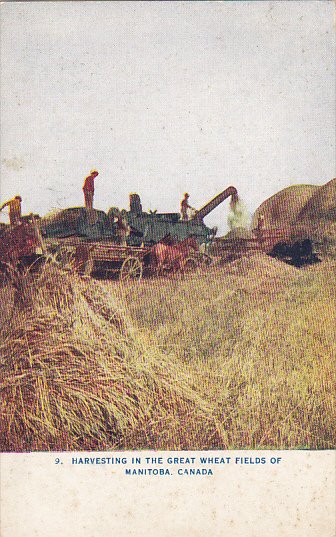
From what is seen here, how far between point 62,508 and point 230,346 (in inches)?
59.9

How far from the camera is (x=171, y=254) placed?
442 centimetres

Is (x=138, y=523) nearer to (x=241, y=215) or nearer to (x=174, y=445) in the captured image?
(x=174, y=445)

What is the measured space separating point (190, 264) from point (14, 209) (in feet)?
4.75

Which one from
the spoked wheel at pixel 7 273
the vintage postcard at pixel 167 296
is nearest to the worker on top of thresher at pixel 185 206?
the vintage postcard at pixel 167 296

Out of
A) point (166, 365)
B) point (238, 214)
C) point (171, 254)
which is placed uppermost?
point (238, 214)

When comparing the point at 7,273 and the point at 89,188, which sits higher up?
Answer: the point at 89,188

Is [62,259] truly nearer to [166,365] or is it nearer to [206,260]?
[166,365]

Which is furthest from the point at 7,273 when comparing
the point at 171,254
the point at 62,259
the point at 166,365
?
the point at 171,254

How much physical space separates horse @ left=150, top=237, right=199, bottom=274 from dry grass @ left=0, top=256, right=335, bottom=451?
29 cm

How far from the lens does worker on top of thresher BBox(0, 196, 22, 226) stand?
3.75 metres

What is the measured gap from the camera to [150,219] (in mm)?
4172

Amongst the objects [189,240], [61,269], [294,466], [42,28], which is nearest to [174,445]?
[294,466]

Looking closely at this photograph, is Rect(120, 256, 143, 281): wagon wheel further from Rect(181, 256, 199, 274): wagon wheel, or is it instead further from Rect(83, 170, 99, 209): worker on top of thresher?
Rect(83, 170, 99, 209): worker on top of thresher

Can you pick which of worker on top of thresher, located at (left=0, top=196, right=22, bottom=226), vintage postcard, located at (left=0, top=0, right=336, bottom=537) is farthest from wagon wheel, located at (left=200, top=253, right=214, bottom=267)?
worker on top of thresher, located at (left=0, top=196, right=22, bottom=226)
